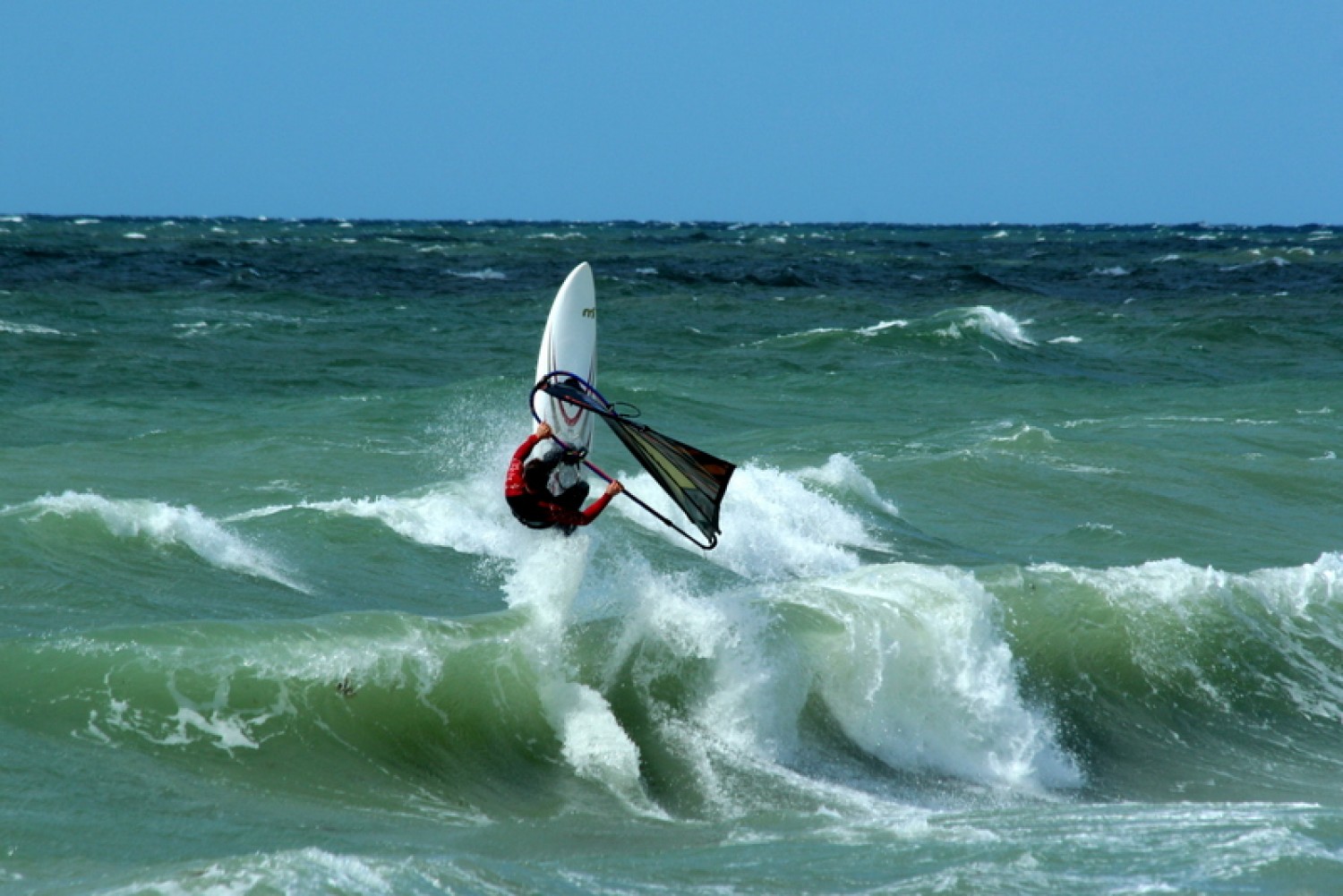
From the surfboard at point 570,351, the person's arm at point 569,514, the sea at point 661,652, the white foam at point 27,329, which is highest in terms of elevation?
the surfboard at point 570,351

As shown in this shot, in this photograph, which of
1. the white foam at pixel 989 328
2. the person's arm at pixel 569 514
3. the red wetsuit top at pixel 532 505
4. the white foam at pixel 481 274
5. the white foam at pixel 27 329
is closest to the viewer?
the person's arm at pixel 569 514

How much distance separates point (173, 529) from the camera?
36.1 ft

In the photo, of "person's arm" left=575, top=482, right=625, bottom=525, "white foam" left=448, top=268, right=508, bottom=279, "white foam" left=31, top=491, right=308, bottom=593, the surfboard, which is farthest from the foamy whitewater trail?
"white foam" left=448, top=268, right=508, bottom=279

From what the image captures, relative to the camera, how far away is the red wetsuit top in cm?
862

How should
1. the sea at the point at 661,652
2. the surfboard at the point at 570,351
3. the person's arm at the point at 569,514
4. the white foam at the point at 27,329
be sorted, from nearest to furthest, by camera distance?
the sea at the point at 661,652, the person's arm at the point at 569,514, the surfboard at the point at 570,351, the white foam at the point at 27,329

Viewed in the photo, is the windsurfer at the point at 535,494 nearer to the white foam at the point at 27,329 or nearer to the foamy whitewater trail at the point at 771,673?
the foamy whitewater trail at the point at 771,673

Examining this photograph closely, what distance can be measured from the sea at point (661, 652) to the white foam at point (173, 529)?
0.14 ft

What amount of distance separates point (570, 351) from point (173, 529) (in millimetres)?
3367

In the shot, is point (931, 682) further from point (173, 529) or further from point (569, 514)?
point (173, 529)

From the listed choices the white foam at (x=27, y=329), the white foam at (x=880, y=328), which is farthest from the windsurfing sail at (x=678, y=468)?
the white foam at (x=880, y=328)

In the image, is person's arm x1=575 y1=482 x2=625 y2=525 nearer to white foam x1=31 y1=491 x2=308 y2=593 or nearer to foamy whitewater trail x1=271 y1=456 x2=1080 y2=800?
foamy whitewater trail x1=271 y1=456 x2=1080 y2=800

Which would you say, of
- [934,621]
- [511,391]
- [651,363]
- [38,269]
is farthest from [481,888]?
[38,269]

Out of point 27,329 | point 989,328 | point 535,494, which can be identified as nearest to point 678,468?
point 535,494

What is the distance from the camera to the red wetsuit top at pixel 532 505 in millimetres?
8625
